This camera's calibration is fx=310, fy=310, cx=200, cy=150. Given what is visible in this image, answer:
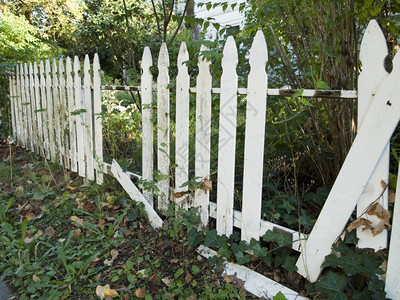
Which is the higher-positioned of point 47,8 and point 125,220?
point 47,8

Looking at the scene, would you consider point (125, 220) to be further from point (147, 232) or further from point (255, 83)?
point (255, 83)

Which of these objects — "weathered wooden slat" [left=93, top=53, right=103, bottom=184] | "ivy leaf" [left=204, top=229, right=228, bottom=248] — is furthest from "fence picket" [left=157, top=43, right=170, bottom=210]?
"weathered wooden slat" [left=93, top=53, right=103, bottom=184]

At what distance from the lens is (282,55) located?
2.27 metres

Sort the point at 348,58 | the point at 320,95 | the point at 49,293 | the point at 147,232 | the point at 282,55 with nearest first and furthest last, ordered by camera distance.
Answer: the point at 320,95 → the point at 49,293 → the point at 348,58 → the point at 282,55 → the point at 147,232

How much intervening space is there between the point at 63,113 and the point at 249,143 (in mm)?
2835

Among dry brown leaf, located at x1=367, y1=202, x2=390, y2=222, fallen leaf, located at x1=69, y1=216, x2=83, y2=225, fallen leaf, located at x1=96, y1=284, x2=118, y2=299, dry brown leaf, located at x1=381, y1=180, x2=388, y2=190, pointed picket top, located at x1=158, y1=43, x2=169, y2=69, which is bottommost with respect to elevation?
fallen leaf, located at x1=96, y1=284, x2=118, y2=299

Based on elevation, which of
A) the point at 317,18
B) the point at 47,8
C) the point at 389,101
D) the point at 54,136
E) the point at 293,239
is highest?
the point at 47,8

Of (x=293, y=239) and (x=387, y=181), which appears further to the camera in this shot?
(x=293, y=239)

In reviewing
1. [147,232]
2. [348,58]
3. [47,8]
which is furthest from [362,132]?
[47,8]

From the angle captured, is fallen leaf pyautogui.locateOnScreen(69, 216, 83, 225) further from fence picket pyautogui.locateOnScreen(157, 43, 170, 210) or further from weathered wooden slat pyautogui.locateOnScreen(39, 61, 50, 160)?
weathered wooden slat pyautogui.locateOnScreen(39, 61, 50, 160)

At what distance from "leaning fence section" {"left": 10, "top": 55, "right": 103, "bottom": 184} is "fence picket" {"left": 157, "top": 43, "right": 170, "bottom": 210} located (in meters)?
0.93

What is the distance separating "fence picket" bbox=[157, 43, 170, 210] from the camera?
8.18 ft

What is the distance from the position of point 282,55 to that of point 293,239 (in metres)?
1.30

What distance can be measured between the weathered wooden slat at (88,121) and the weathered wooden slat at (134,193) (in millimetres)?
521
